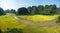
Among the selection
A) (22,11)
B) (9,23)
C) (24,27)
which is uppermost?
(22,11)

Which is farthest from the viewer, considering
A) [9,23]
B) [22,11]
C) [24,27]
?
[22,11]

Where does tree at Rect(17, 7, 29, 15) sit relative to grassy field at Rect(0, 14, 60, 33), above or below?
above

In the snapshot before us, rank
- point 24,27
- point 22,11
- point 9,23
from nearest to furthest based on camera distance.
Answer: point 24,27 < point 9,23 < point 22,11

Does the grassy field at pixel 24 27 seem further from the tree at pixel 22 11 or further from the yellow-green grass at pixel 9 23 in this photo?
the tree at pixel 22 11

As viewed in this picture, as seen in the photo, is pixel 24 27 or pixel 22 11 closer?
pixel 24 27

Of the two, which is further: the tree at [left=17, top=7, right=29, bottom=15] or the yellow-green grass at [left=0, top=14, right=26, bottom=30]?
the tree at [left=17, top=7, right=29, bottom=15]

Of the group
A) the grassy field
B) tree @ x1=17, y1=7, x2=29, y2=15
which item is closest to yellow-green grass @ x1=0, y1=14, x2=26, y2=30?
the grassy field

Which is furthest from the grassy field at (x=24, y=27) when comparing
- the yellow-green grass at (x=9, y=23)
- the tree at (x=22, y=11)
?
the tree at (x=22, y=11)

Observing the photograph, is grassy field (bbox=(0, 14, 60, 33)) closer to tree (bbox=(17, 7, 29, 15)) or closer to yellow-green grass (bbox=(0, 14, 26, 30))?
yellow-green grass (bbox=(0, 14, 26, 30))

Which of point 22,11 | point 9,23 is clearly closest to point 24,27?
point 9,23

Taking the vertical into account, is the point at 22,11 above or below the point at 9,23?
above

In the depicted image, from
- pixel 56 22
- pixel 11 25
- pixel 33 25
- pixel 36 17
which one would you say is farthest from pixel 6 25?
pixel 56 22

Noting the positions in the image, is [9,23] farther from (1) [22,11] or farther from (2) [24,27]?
(1) [22,11]

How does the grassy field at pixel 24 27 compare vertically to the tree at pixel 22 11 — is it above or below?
below
